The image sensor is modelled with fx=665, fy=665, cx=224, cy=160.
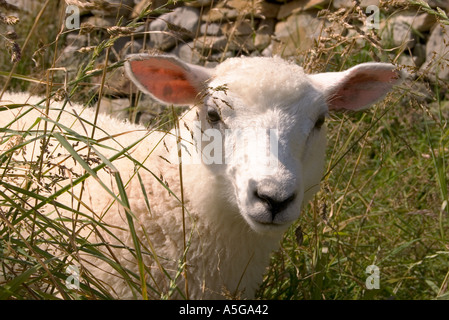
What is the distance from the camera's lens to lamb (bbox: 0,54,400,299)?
270 cm

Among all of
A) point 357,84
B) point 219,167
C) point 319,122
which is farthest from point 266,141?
point 357,84

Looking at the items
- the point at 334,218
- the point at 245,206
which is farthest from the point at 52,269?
the point at 334,218

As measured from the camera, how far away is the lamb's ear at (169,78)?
2924 mm

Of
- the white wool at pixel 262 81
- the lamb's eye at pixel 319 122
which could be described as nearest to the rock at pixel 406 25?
the lamb's eye at pixel 319 122

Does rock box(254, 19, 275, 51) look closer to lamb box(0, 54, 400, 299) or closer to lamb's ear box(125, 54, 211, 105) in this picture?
lamb box(0, 54, 400, 299)

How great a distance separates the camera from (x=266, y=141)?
8.70 feet

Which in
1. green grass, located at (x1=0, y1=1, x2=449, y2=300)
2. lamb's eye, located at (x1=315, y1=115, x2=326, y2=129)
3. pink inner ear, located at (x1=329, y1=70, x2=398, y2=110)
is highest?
pink inner ear, located at (x1=329, y1=70, x2=398, y2=110)

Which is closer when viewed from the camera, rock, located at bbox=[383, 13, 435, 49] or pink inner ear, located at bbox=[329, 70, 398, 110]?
pink inner ear, located at bbox=[329, 70, 398, 110]

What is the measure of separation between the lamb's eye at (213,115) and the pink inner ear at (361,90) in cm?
62

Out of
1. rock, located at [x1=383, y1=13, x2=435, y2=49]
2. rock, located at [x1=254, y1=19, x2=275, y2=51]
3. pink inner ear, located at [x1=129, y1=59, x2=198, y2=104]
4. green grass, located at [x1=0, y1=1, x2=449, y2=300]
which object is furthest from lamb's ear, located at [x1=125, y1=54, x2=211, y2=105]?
rock, located at [x1=383, y1=13, x2=435, y2=49]

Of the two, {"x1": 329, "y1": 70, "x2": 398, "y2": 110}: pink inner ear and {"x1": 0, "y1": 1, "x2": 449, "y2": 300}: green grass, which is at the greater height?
{"x1": 329, "y1": 70, "x2": 398, "y2": 110}: pink inner ear

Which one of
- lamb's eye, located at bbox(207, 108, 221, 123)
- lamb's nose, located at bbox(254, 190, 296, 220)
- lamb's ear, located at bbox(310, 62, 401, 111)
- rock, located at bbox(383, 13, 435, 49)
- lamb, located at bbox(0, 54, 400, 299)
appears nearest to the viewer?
lamb's nose, located at bbox(254, 190, 296, 220)

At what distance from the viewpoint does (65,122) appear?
11.6ft

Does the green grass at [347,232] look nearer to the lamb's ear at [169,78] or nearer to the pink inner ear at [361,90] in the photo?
the pink inner ear at [361,90]
